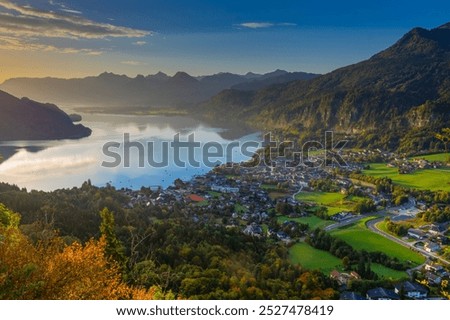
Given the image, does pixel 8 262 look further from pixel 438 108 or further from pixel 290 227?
pixel 438 108

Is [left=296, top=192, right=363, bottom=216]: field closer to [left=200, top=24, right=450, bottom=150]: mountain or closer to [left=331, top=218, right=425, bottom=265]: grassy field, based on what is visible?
[left=331, top=218, right=425, bottom=265]: grassy field

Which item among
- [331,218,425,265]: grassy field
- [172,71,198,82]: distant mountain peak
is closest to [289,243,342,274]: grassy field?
[331,218,425,265]: grassy field

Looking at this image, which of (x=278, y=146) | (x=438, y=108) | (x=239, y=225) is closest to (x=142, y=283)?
(x=239, y=225)

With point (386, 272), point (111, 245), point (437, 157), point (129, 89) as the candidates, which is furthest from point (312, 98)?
point (111, 245)

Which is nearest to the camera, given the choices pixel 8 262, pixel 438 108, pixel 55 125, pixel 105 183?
pixel 8 262

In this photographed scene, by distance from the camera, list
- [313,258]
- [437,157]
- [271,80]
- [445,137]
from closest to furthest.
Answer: [313,258]
[437,157]
[445,137]
[271,80]

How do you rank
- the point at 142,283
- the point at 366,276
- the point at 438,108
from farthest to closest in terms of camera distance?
the point at 438,108 < the point at 366,276 < the point at 142,283

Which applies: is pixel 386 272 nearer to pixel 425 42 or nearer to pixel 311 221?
pixel 311 221
